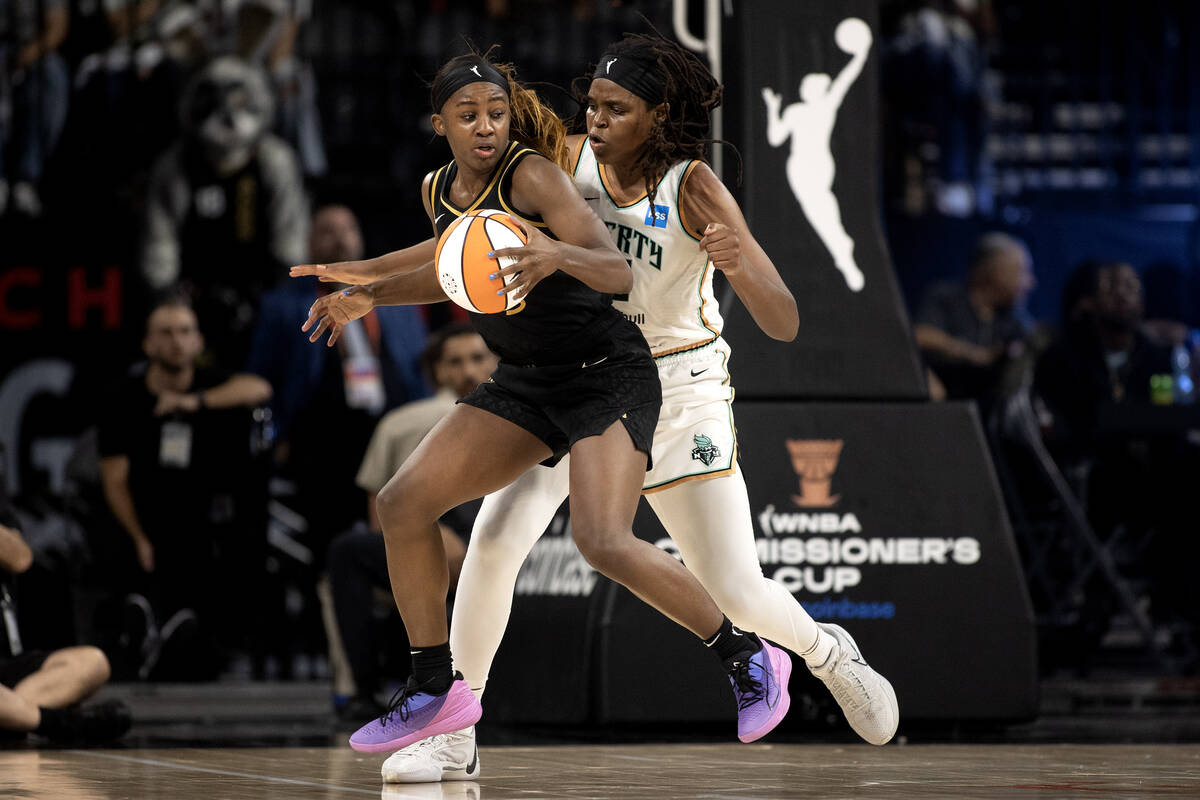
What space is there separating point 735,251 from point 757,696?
1102 mm

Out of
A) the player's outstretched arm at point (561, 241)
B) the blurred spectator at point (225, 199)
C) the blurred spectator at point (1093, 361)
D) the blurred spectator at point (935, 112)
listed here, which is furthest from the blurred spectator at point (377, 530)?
the blurred spectator at point (935, 112)

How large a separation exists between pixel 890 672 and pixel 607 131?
242cm

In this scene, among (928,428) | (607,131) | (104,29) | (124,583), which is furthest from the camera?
(104,29)

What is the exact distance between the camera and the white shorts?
441 cm

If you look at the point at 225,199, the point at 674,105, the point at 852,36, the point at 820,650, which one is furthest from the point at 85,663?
the point at 225,199

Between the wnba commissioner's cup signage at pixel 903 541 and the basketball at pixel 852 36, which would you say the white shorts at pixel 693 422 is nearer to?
the wnba commissioner's cup signage at pixel 903 541

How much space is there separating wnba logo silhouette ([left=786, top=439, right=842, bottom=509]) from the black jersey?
1.92 meters

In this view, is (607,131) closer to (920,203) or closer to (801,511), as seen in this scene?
(801,511)

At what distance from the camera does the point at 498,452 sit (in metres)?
4.18

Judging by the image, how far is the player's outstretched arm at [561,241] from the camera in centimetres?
388

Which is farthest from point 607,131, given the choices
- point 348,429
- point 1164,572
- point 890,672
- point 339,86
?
point 339,86

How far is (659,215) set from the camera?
446 centimetres

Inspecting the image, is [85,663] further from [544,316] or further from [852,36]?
[852,36]

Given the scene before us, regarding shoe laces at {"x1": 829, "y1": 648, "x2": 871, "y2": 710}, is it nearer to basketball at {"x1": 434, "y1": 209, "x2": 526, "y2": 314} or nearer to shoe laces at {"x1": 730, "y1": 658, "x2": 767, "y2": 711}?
shoe laces at {"x1": 730, "y1": 658, "x2": 767, "y2": 711}
